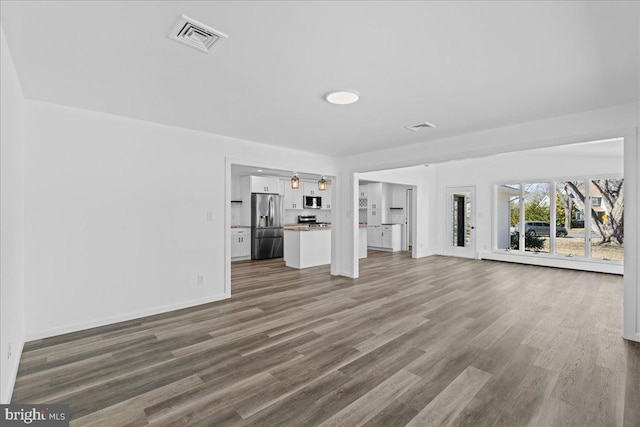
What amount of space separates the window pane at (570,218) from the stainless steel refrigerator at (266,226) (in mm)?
7185

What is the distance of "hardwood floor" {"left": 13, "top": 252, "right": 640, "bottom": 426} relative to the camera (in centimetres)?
196

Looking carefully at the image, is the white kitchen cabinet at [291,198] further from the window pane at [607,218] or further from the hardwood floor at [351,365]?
the window pane at [607,218]

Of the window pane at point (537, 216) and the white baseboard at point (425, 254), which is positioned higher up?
the window pane at point (537, 216)

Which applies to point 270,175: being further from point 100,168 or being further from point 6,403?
point 6,403

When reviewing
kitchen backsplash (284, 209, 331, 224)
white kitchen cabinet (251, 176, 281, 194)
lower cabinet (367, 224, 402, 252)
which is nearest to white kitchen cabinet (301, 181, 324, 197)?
kitchen backsplash (284, 209, 331, 224)

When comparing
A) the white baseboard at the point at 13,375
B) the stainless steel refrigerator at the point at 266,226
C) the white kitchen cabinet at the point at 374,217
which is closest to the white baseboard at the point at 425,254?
the white kitchen cabinet at the point at 374,217

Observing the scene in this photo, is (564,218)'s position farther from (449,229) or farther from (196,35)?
(196,35)

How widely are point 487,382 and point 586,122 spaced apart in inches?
122

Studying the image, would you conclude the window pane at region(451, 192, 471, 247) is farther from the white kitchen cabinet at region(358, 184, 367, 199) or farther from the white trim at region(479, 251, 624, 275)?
A: the white kitchen cabinet at region(358, 184, 367, 199)

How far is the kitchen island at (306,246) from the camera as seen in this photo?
700cm

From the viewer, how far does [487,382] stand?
2.31 m

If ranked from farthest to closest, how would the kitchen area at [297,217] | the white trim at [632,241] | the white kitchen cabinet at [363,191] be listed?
1. the white kitchen cabinet at [363,191]
2. the kitchen area at [297,217]
3. the white trim at [632,241]

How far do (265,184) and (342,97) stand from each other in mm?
5860

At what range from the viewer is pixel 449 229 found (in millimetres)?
9062
